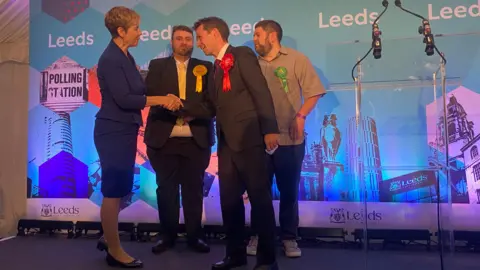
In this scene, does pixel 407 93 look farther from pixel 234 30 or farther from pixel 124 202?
pixel 124 202

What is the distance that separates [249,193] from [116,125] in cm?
84

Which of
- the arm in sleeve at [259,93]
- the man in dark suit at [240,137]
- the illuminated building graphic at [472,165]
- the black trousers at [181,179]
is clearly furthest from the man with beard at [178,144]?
the illuminated building graphic at [472,165]

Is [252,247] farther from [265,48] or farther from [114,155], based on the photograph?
[265,48]

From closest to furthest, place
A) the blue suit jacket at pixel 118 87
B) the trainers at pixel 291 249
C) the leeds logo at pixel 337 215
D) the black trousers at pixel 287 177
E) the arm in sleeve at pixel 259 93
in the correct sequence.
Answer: the arm in sleeve at pixel 259 93, the blue suit jacket at pixel 118 87, the trainers at pixel 291 249, the black trousers at pixel 287 177, the leeds logo at pixel 337 215

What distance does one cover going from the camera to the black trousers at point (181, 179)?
2.91m

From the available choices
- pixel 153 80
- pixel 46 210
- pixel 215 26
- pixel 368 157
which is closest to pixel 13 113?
pixel 46 210

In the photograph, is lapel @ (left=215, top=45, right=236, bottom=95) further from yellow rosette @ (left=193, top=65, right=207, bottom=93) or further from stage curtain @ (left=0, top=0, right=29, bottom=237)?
stage curtain @ (left=0, top=0, right=29, bottom=237)

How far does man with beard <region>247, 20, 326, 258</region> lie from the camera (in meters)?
2.82

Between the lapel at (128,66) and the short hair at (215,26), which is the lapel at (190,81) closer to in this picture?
the lapel at (128,66)

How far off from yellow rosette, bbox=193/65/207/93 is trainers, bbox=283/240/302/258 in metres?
1.16

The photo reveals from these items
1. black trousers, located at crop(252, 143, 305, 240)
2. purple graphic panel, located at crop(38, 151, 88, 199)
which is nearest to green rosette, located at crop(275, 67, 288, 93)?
black trousers, located at crop(252, 143, 305, 240)

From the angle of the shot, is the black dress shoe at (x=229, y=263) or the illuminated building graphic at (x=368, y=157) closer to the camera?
the black dress shoe at (x=229, y=263)

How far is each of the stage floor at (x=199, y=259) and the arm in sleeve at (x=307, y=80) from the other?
1054 millimetres

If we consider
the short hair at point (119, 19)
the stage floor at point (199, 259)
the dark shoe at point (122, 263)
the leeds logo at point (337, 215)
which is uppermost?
the short hair at point (119, 19)
